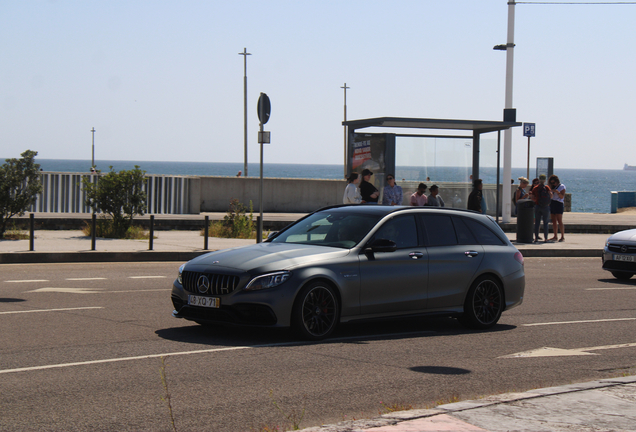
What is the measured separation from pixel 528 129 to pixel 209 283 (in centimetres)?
2170

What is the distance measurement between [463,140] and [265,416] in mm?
20005

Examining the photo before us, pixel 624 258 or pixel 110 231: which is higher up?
pixel 110 231

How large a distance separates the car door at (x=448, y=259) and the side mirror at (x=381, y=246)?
0.71 metres

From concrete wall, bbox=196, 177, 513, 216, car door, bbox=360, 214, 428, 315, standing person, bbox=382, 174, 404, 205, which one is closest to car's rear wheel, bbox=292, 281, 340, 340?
car door, bbox=360, 214, 428, 315

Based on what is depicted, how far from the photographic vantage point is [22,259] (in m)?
15.8

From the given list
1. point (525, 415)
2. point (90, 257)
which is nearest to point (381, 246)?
point (525, 415)

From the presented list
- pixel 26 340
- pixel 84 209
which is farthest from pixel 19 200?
pixel 26 340

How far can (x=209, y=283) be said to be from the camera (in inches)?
318

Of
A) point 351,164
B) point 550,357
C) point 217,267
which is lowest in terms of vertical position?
point 550,357

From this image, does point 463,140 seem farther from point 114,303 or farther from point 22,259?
point 114,303

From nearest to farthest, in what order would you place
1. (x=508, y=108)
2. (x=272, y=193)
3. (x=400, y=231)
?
(x=400, y=231)
(x=508, y=108)
(x=272, y=193)

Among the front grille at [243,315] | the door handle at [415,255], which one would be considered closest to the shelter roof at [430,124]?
the door handle at [415,255]

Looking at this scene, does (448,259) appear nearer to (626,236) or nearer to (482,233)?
(482,233)

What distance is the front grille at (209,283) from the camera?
791 centimetres
